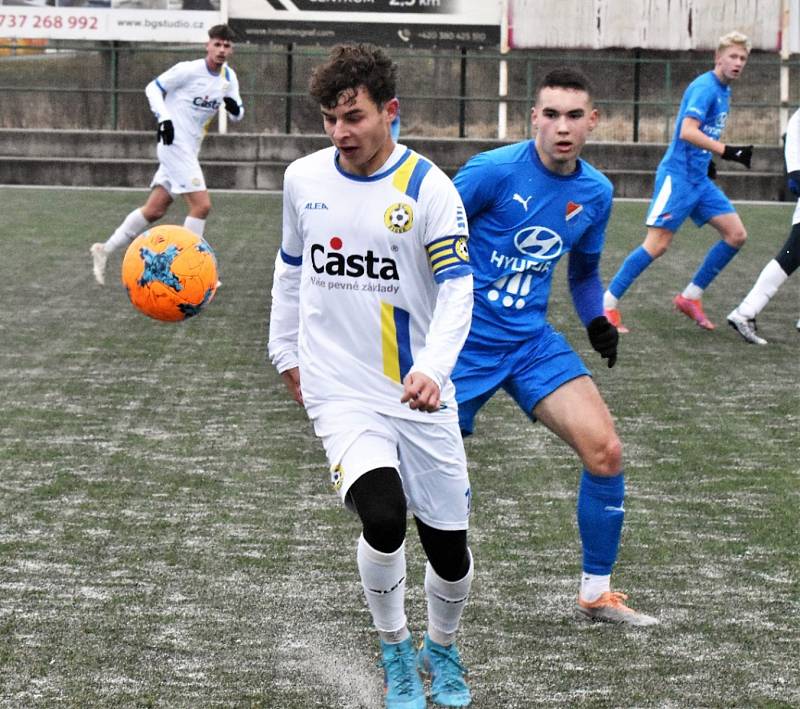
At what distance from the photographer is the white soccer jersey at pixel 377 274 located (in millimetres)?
4293

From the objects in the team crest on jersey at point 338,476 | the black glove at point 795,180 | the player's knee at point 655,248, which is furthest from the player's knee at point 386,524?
the player's knee at point 655,248

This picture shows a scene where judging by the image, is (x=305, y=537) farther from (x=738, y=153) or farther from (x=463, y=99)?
(x=463, y=99)

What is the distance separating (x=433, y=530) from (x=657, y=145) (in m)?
21.3

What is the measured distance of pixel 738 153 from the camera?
1088cm

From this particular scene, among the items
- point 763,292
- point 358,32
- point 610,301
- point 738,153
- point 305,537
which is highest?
point 358,32

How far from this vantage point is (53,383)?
9.04 metres

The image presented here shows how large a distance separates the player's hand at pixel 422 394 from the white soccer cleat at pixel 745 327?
702 centimetres

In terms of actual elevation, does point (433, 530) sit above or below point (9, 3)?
below

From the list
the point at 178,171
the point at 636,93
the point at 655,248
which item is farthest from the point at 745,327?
the point at 636,93

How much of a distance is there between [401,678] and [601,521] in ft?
3.80

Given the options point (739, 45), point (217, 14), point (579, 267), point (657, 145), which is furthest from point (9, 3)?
point (579, 267)

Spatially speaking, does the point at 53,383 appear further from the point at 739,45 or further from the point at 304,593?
the point at 739,45

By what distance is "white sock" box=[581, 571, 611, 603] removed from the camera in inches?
202

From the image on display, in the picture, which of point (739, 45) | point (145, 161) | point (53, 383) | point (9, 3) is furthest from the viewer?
point (9, 3)
